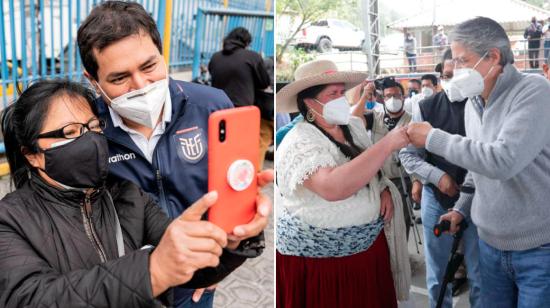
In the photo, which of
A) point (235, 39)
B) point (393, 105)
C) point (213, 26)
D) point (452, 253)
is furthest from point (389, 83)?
point (213, 26)

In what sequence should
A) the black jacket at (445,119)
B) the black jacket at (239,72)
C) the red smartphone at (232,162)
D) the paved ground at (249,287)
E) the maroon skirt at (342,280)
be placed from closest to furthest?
1. the red smartphone at (232,162)
2. the black jacket at (445,119)
3. the maroon skirt at (342,280)
4. the paved ground at (249,287)
5. the black jacket at (239,72)

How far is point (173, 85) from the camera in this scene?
1.51 metres

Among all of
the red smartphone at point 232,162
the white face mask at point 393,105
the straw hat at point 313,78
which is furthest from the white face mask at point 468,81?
the red smartphone at point 232,162

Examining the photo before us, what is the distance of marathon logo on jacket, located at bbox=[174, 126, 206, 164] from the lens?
4.68 ft

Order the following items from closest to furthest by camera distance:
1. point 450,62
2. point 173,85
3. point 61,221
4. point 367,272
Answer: point 61,221, point 450,62, point 173,85, point 367,272

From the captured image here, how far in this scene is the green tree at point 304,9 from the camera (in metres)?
1.59

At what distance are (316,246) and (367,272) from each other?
7.7 inches

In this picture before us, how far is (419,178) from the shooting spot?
1.51 m

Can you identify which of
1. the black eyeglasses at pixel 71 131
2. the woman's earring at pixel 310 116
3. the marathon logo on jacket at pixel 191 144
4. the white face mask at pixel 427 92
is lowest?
the marathon logo on jacket at pixel 191 144

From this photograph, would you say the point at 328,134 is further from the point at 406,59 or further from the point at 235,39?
the point at 235,39

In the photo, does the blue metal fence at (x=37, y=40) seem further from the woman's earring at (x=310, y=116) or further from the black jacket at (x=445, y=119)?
the black jacket at (x=445, y=119)

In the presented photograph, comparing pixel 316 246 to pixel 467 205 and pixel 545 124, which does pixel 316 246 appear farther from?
pixel 545 124

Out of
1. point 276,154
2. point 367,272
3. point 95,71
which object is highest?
point 95,71

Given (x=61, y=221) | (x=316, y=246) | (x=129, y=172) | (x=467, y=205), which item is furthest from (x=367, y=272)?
(x=61, y=221)
